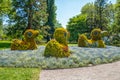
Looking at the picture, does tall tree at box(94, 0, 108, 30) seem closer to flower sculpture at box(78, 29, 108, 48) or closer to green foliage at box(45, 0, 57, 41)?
green foliage at box(45, 0, 57, 41)

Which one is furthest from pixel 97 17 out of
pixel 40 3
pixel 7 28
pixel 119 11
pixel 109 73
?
pixel 109 73

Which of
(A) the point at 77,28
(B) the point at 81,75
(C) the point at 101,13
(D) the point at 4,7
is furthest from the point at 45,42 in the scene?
(B) the point at 81,75

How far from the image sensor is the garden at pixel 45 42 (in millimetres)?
12883

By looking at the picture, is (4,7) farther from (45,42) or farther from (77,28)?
(77,28)

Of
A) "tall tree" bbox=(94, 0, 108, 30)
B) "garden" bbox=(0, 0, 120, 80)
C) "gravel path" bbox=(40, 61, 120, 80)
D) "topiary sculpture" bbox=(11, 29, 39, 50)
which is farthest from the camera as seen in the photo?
"tall tree" bbox=(94, 0, 108, 30)

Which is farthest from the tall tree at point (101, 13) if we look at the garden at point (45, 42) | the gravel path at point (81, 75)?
the gravel path at point (81, 75)

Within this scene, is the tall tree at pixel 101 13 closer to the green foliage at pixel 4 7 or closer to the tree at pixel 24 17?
the tree at pixel 24 17

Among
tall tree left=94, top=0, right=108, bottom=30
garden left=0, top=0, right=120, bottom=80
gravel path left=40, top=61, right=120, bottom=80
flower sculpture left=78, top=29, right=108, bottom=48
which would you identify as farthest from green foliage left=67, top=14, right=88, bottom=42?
gravel path left=40, top=61, right=120, bottom=80

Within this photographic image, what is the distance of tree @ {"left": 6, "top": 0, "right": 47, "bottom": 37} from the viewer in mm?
36781

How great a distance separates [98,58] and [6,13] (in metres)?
29.3

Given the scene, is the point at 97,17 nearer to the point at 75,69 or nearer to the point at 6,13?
the point at 6,13

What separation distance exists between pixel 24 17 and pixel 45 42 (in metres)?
8.39

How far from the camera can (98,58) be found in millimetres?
14703

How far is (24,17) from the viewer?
122 ft
